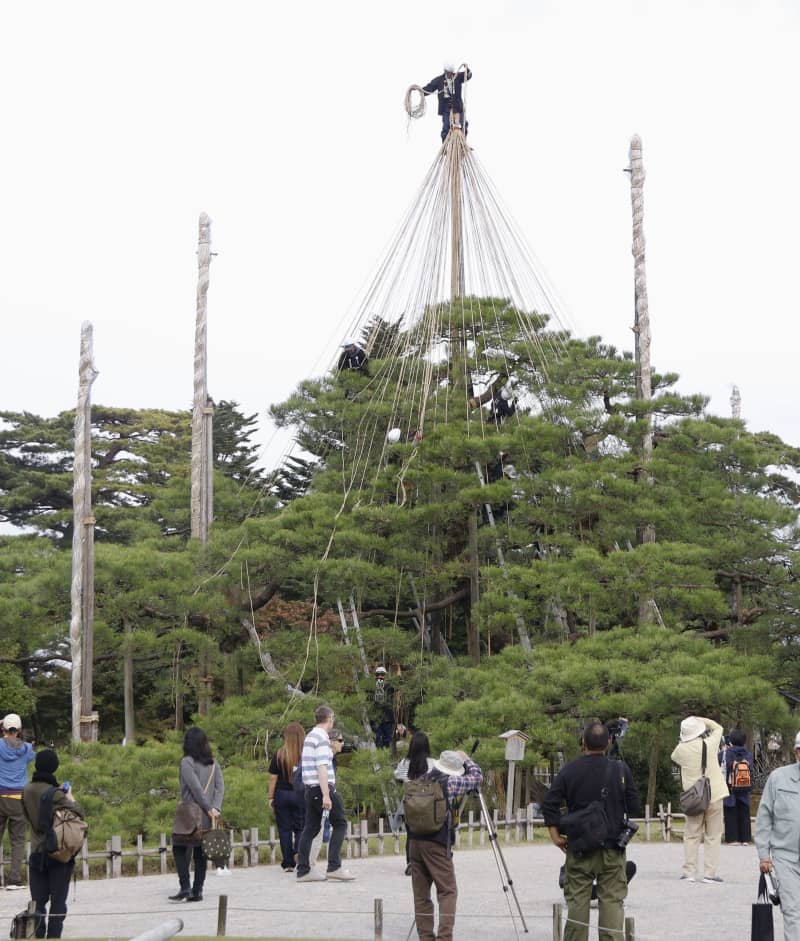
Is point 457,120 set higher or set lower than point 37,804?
higher

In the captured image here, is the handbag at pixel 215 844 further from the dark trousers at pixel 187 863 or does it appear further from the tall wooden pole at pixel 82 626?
the tall wooden pole at pixel 82 626

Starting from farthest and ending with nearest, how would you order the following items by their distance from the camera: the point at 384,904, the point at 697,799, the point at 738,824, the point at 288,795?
the point at 738,824
the point at 288,795
the point at 697,799
the point at 384,904

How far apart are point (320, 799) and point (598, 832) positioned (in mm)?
3018

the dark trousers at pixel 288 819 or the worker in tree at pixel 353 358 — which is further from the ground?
the worker in tree at pixel 353 358

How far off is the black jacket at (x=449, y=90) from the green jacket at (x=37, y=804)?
1316cm

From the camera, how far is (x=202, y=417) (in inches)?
679

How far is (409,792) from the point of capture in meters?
6.36

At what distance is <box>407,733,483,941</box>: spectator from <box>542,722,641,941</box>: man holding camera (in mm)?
662

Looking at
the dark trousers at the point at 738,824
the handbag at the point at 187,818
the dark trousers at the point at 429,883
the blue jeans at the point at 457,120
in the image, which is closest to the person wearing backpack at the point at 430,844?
the dark trousers at the point at 429,883

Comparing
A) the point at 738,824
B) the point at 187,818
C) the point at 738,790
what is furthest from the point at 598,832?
the point at 738,824

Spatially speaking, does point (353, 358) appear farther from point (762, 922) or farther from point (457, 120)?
point (762, 922)

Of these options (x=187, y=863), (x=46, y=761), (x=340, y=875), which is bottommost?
(x=340, y=875)

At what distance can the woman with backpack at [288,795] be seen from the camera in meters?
9.07

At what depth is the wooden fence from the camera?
952cm
